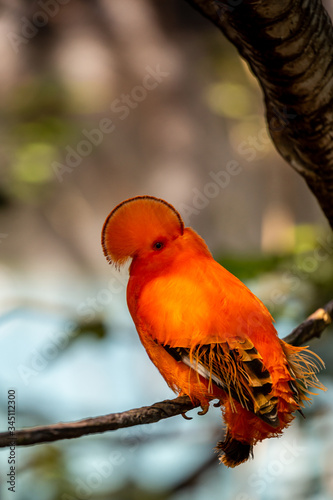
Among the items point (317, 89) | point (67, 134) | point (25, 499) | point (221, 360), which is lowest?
point (25, 499)

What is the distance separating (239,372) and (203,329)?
0.09m

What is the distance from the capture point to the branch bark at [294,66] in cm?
82

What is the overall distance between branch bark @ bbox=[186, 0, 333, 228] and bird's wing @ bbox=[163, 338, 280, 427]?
43cm

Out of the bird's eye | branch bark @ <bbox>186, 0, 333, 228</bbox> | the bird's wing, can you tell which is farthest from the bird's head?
branch bark @ <bbox>186, 0, 333, 228</bbox>

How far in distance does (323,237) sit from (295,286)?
0.89ft

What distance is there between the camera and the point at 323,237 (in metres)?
2.19

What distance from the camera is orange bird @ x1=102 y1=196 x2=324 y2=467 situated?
88 cm

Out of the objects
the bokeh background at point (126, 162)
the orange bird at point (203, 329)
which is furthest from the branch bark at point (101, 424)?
the bokeh background at point (126, 162)

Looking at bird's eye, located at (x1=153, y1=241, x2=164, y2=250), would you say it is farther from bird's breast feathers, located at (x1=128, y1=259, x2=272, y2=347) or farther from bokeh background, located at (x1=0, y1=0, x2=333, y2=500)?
bokeh background, located at (x1=0, y1=0, x2=333, y2=500)

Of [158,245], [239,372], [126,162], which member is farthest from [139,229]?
[126,162]

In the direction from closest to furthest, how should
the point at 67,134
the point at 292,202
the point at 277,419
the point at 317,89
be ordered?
1. the point at 277,419
2. the point at 317,89
3. the point at 67,134
4. the point at 292,202

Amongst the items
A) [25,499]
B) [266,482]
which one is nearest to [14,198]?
[25,499]

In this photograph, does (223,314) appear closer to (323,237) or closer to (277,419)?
(277,419)

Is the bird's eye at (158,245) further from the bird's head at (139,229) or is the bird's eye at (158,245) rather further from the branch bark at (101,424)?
the branch bark at (101,424)
